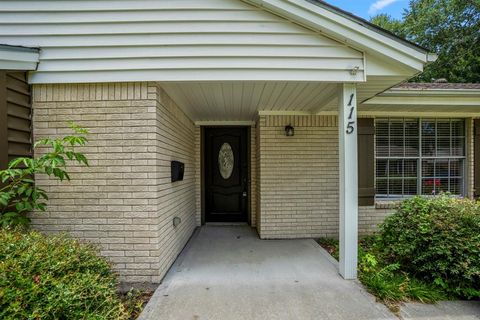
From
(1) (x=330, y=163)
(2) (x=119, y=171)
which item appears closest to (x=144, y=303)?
(2) (x=119, y=171)

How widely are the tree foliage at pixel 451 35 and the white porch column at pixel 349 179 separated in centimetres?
1098

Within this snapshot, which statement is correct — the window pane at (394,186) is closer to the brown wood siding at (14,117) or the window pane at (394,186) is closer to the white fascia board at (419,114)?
the white fascia board at (419,114)

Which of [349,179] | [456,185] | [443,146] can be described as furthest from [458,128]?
[349,179]

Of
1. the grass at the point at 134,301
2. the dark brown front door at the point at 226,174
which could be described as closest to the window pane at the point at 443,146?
the dark brown front door at the point at 226,174

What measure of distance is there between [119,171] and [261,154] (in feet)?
8.53

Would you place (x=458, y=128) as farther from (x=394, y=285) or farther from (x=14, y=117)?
(x=14, y=117)

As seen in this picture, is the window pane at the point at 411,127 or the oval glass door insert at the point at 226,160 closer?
the window pane at the point at 411,127

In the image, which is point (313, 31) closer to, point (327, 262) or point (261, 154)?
point (261, 154)

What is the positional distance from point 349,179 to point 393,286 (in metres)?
1.25

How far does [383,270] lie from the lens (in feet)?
10.2

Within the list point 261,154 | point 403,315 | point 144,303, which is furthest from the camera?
point 261,154

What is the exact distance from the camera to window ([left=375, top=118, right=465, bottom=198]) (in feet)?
17.1

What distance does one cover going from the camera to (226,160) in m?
6.07

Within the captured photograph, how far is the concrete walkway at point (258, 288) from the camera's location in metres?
2.48
